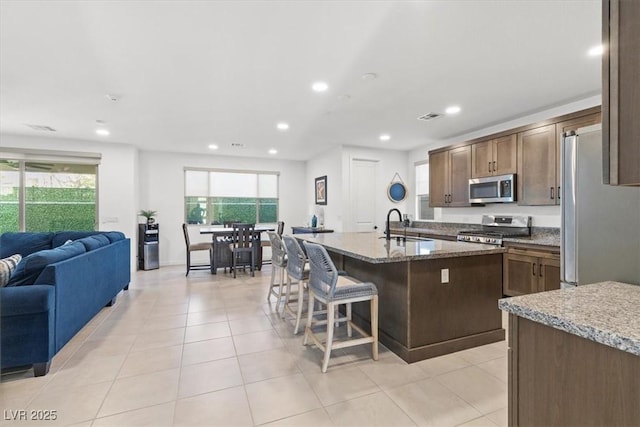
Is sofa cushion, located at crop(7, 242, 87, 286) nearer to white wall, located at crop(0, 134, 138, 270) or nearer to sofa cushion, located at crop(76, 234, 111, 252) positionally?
sofa cushion, located at crop(76, 234, 111, 252)

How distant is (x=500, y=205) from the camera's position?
184 inches

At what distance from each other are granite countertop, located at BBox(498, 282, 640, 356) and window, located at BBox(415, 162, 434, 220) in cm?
510

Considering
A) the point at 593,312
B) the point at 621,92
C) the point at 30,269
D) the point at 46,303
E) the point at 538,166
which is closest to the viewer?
the point at 621,92

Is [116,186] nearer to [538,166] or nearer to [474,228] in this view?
[474,228]

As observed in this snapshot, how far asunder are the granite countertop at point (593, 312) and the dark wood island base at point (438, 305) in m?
1.28

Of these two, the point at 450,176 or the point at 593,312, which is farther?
the point at 450,176

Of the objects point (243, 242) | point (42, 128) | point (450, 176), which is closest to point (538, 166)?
point (450, 176)

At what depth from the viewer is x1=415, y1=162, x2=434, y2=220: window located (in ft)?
20.5

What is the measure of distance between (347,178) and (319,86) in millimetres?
2902

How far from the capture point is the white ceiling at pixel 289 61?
6.75 ft

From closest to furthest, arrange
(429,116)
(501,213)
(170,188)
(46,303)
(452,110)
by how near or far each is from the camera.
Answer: (46,303)
(452,110)
(429,116)
(501,213)
(170,188)

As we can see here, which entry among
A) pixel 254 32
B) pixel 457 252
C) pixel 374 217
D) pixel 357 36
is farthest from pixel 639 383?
pixel 374 217

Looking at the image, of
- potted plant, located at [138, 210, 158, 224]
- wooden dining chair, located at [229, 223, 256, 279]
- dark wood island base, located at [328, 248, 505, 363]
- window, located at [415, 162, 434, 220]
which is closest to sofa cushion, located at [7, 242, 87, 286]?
dark wood island base, located at [328, 248, 505, 363]

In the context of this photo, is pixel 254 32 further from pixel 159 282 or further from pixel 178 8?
pixel 159 282
